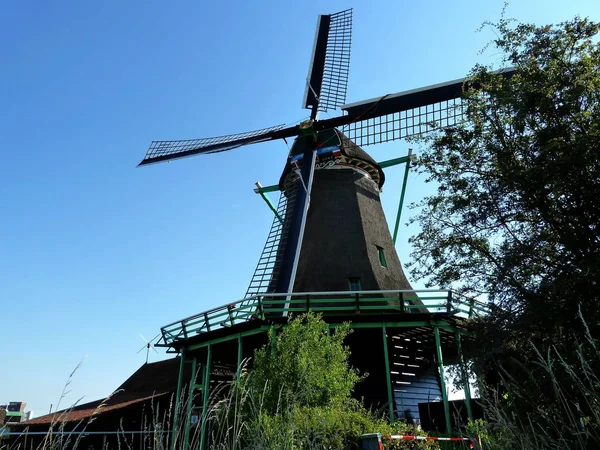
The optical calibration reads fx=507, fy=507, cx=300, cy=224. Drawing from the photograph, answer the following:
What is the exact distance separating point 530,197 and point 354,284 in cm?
576

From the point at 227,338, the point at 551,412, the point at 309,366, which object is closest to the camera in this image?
the point at 551,412

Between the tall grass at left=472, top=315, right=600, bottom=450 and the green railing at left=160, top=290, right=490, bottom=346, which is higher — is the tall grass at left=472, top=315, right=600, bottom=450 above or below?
below

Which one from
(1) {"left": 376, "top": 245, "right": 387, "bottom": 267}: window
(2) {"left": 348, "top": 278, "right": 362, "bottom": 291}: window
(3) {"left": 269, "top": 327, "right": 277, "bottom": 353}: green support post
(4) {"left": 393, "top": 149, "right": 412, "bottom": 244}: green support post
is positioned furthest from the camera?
(4) {"left": 393, "top": 149, "right": 412, "bottom": 244}: green support post

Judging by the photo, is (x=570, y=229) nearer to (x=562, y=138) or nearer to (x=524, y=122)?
(x=562, y=138)

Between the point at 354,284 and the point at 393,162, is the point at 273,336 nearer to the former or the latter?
the point at 354,284

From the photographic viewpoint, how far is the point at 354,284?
1420cm

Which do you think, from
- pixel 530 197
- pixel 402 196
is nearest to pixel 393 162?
pixel 402 196

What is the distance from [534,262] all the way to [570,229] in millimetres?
1117

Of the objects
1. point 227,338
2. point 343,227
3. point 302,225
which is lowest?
point 227,338

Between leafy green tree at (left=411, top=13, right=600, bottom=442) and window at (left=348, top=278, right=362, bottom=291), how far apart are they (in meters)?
2.66

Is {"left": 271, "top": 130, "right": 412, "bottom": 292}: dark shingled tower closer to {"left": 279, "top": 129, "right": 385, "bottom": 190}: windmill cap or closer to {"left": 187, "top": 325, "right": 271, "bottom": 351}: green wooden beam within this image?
{"left": 279, "top": 129, "right": 385, "bottom": 190}: windmill cap

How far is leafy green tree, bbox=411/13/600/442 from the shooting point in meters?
8.59

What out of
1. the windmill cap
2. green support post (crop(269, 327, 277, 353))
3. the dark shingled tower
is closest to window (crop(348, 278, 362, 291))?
the dark shingled tower

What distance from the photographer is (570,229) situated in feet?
29.6
